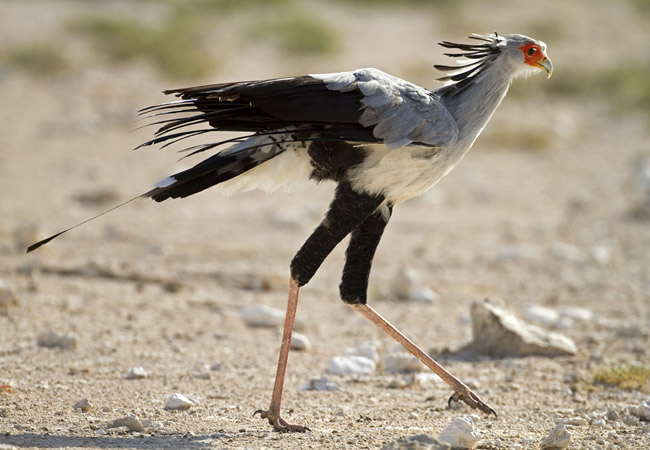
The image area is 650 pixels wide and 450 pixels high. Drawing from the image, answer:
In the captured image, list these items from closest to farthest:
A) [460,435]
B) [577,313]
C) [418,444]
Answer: [418,444], [460,435], [577,313]

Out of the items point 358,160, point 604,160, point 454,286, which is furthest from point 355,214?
point 604,160

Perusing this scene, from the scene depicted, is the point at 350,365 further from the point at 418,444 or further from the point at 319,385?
the point at 418,444

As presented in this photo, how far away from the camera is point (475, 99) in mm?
4762

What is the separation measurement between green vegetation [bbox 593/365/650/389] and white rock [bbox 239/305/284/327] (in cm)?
220

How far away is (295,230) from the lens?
882 cm

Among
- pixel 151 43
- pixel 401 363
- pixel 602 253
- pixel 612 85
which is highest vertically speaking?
pixel 151 43

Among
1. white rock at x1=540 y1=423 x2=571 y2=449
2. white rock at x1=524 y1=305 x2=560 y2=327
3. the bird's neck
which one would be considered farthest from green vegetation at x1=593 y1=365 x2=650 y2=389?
the bird's neck

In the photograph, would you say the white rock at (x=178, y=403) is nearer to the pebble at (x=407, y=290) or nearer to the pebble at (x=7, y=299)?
the pebble at (x=7, y=299)

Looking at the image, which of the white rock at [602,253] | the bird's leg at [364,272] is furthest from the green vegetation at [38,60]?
the bird's leg at [364,272]

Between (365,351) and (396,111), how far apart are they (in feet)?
6.29

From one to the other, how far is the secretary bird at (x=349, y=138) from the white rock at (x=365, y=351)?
0.79 m

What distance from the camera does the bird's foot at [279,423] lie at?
14.3ft

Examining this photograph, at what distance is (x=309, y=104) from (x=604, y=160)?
8.80 m

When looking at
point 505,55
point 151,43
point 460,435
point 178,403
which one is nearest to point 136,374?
point 178,403
